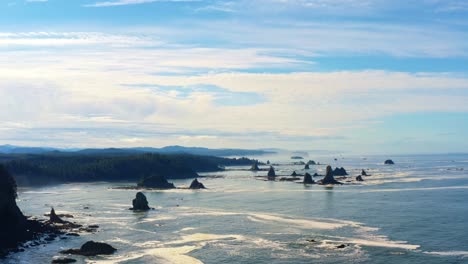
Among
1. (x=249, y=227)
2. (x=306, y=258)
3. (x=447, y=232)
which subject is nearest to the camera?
(x=306, y=258)

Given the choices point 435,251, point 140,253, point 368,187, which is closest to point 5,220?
point 140,253

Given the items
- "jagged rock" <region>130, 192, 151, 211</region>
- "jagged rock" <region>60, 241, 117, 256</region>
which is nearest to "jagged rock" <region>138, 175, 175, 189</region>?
"jagged rock" <region>130, 192, 151, 211</region>

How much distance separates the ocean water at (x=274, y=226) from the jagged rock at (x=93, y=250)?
69.5 inches

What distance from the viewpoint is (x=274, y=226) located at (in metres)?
92.3

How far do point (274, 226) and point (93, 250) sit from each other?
33.4 m

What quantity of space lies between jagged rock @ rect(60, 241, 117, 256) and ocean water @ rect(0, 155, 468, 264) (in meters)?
1.76

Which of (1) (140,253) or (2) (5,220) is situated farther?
(2) (5,220)

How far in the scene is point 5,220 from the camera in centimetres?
7838

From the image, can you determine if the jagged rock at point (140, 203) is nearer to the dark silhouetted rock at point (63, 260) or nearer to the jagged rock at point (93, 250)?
the jagged rock at point (93, 250)

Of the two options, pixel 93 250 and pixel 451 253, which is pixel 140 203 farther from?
pixel 451 253

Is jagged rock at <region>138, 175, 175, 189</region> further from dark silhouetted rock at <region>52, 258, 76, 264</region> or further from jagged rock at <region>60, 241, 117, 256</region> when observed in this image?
dark silhouetted rock at <region>52, 258, 76, 264</region>

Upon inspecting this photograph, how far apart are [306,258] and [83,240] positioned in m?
35.9

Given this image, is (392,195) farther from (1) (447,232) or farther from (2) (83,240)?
(2) (83,240)

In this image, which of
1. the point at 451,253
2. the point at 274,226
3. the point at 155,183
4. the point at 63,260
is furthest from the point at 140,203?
the point at 451,253
